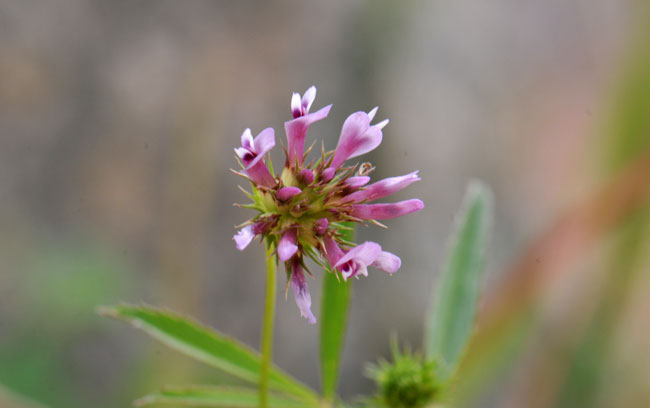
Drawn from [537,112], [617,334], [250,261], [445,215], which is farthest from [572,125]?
[250,261]

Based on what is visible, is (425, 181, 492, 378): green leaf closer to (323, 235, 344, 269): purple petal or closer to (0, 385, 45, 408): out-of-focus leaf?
(323, 235, 344, 269): purple petal

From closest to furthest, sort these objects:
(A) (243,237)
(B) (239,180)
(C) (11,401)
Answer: (A) (243,237)
(C) (11,401)
(B) (239,180)

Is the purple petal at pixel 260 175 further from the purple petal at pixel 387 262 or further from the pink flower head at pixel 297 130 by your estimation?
the purple petal at pixel 387 262

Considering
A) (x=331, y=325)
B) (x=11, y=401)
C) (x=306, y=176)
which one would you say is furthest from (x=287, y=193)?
(x=11, y=401)

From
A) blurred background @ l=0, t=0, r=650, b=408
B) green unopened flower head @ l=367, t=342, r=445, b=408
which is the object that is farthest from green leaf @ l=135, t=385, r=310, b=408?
blurred background @ l=0, t=0, r=650, b=408

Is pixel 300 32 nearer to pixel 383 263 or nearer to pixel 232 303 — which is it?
pixel 232 303

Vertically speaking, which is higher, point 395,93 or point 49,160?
point 395,93

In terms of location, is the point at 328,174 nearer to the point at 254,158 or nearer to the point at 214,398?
the point at 254,158
